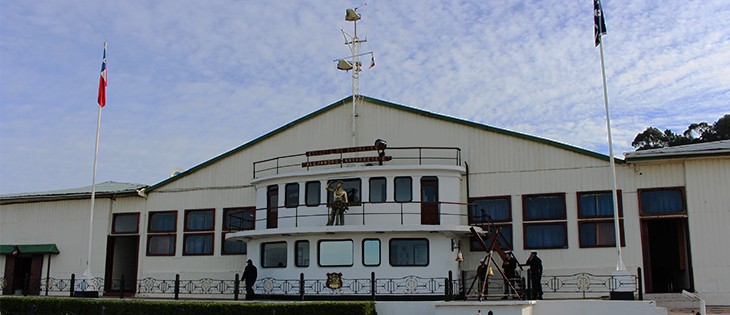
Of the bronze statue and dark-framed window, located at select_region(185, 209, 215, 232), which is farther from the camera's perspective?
dark-framed window, located at select_region(185, 209, 215, 232)

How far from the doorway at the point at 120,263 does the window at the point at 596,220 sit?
64.1ft

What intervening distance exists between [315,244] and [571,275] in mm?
9030

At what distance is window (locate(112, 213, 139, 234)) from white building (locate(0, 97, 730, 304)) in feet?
0.18

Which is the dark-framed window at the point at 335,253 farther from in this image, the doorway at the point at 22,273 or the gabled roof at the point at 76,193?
the doorway at the point at 22,273

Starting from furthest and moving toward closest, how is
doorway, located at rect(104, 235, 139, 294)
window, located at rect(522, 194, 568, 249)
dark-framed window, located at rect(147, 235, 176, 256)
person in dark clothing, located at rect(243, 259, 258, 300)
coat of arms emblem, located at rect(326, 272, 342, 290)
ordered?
doorway, located at rect(104, 235, 139, 294), dark-framed window, located at rect(147, 235, 176, 256), person in dark clothing, located at rect(243, 259, 258, 300), window, located at rect(522, 194, 568, 249), coat of arms emblem, located at rect(326, 272, 342, 290)

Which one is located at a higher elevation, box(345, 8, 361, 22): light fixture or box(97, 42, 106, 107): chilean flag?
box(345, 8, 361, 22): light fixture

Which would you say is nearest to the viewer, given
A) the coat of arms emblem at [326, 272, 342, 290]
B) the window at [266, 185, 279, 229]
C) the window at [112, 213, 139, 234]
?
the coat of arms emblem at [326, 272, 342, 290]

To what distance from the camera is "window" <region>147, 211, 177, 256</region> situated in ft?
103

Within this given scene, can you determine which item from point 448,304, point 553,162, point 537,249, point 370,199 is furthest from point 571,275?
point 370,199

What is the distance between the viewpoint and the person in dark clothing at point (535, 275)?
23422mm

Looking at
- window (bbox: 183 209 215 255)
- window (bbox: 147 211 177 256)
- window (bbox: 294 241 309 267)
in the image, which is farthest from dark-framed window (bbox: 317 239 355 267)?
window (bbox: 147 211 177 256)

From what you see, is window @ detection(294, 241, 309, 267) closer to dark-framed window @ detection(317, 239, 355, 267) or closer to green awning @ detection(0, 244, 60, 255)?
dark-framed window @ detection(317, 239, 355, 267)

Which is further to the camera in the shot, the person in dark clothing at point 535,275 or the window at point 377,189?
the window at point 377,189

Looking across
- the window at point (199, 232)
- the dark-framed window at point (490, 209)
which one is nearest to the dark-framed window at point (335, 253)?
the dark-framed window at point (490, 209)
